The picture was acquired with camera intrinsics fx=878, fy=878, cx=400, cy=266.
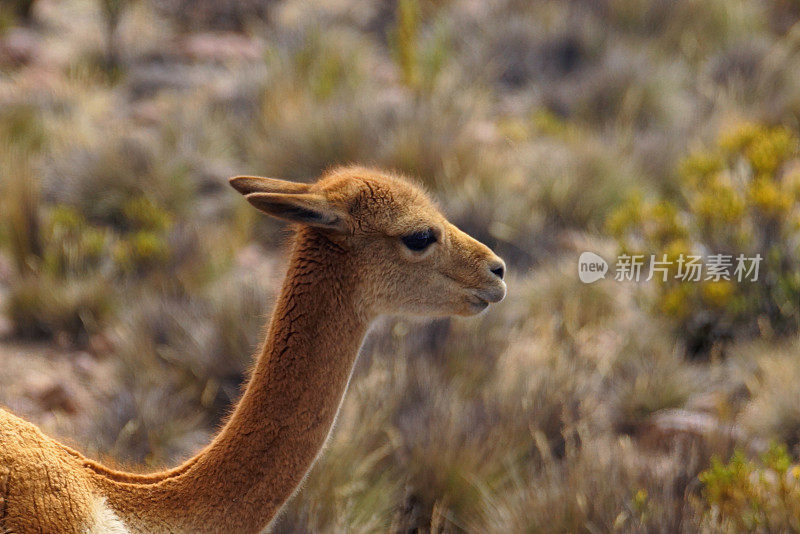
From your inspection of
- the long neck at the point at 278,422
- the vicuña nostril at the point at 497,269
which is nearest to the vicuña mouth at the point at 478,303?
the vicuña nostril at the point at 497,269

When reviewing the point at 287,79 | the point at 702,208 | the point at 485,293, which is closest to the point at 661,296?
the point at 702,208

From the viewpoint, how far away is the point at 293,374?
3.09 metres

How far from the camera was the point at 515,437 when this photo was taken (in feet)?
16.7

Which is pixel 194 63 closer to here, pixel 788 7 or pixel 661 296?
pixel 661 296

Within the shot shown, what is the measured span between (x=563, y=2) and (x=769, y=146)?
7558 millimetres

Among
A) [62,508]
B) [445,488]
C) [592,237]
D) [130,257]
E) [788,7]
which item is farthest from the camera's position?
[788,7]

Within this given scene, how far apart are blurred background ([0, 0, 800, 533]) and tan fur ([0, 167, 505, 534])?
1.32ft

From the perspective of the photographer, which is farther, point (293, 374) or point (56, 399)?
point (56, 399)

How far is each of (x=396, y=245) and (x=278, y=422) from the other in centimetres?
81

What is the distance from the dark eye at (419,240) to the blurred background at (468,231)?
0.54 metres

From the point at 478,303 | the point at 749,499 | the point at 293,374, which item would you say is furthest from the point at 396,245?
the point at 749,499

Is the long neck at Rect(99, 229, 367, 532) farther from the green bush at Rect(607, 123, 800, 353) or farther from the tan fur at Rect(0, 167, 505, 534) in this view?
the green bush at Rect(607, 123, 800, 353)

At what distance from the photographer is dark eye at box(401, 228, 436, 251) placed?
338 cm

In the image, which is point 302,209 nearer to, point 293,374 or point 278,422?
point 293,374
